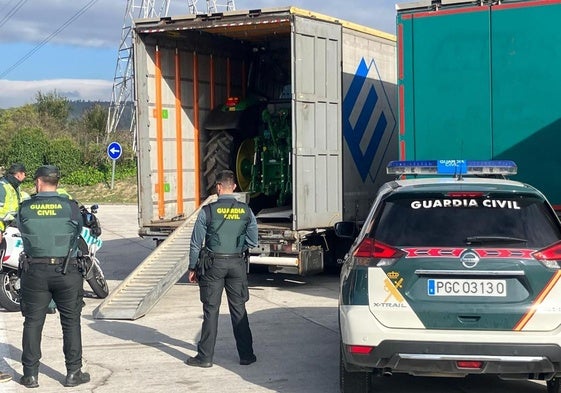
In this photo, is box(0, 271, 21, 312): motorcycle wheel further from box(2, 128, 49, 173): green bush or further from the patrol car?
box(2, 128, 49, 173): green bush

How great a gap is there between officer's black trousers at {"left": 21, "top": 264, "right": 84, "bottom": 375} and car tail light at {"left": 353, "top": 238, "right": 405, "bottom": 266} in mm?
2430

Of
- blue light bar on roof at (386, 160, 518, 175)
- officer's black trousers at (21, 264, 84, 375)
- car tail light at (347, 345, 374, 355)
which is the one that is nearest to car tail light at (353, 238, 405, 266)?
car tail light at (347, 345, 374, 355)

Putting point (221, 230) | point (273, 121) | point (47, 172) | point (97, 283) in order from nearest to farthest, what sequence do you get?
point (47, 172) < point (221, 230) < point (97, 283) < point (273, 121)

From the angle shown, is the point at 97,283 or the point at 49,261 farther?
the point at 97,283

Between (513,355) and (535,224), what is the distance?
2.81 ft

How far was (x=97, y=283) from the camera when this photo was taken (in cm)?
1088

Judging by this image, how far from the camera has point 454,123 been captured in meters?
9.55

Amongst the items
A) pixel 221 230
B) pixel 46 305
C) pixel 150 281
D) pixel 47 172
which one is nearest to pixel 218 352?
pixel 221 230

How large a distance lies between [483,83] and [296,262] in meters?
3.21

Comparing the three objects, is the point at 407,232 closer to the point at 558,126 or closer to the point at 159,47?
the point at 558,126

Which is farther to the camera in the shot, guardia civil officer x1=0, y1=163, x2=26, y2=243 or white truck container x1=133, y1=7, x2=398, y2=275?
white truck container x1=133, y1=7, x2=398, y2=275

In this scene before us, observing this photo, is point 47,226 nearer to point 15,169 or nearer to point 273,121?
point 15,169

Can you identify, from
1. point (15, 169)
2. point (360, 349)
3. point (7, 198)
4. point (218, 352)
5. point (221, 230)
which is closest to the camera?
point (360, 349)

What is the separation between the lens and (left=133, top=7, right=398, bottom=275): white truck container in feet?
35.0
